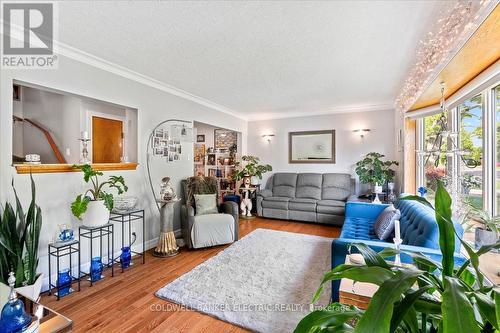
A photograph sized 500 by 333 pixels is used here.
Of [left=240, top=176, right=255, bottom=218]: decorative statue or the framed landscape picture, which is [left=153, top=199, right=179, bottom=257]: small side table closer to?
[left=240, top=176, right=255, bottom=218]: decorative statue

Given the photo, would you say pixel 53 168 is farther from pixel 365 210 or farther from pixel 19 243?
pixel 365 210

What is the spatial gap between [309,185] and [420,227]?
10.9 ft

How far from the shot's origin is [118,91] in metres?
2.99

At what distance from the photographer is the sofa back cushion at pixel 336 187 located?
5.00 metres

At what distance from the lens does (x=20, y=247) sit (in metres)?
1.90

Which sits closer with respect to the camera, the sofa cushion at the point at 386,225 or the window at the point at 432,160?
the sofa cushion at the point at 386,225

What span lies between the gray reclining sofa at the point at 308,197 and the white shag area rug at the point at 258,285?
49.0 inches

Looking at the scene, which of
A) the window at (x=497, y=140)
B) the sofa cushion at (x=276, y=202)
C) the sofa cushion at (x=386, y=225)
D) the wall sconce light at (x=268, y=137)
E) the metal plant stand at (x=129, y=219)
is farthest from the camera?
the wall sconce light at (x=268, y=137)

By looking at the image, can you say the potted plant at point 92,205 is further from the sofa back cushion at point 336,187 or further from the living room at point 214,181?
the sofa back cushion at point 336,187

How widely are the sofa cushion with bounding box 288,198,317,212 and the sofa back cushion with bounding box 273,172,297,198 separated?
36 centimetres

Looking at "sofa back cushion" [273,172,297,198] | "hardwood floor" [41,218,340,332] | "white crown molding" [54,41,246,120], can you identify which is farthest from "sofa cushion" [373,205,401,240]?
"white crown molding" [54,41,246,120]

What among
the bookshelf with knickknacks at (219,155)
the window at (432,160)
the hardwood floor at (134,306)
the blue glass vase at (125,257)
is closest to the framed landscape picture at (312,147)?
the bookshelf with knickknacks at (219,155)

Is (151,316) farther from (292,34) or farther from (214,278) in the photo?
(292,34)

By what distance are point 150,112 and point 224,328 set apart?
2.95 m
